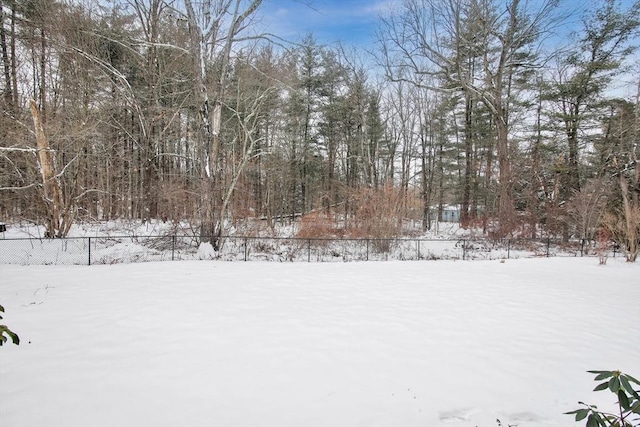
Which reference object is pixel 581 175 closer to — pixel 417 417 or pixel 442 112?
pixel 442 112

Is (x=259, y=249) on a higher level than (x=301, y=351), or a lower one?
higher

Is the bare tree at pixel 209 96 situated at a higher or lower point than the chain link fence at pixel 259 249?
higher

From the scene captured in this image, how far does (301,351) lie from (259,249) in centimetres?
790

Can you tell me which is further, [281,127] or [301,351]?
[281,127]

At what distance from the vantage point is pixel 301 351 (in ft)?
12.1

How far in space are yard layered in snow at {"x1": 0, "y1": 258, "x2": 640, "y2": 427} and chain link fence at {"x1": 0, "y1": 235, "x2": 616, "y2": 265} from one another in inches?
112

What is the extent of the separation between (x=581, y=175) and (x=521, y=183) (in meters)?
4.28

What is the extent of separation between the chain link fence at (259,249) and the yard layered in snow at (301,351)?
9.31 ft

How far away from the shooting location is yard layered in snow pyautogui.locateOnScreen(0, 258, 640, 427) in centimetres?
267

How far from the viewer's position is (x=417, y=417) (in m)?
2.63

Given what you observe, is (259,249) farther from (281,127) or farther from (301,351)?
(281,127)

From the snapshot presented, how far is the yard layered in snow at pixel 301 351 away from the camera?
2.67 m

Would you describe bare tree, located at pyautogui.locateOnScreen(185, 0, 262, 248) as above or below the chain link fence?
above

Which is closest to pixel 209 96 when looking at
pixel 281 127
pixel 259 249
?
pixel 259 249
